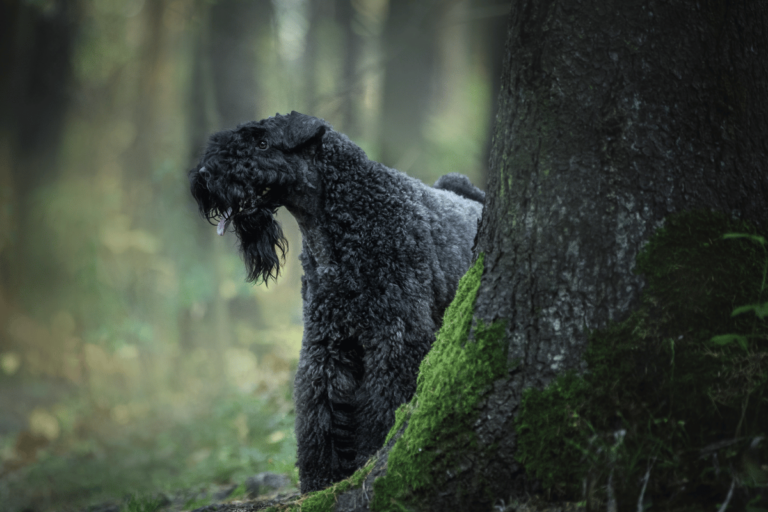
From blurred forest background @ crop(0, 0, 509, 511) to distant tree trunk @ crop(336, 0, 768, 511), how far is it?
22.3 ft

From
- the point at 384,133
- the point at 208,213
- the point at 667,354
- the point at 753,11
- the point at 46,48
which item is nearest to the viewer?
the point at 667,354

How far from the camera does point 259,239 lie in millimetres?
4004

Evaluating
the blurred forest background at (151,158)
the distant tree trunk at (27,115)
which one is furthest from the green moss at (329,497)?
the distant tree trunk at (27,115)

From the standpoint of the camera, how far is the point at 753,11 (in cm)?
227

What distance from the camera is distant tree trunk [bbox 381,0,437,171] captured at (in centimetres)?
916

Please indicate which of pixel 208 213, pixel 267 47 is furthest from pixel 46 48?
pixel 208 213

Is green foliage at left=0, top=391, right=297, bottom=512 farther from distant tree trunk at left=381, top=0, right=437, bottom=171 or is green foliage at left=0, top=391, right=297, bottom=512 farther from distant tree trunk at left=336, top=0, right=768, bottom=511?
distant tree trunk at left=381, top=0, right=437, bottom=171

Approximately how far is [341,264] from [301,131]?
1041 millimetres

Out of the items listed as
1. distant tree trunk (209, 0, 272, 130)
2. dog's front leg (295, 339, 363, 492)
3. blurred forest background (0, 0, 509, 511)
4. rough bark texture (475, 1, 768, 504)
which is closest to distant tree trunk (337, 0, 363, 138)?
blurred forest background (0, 0, 509, 511)

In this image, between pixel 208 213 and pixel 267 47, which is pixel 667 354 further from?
pixel 267 47

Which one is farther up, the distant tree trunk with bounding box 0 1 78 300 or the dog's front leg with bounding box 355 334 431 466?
the distant tree trunk with bounding box 0 1 78 300

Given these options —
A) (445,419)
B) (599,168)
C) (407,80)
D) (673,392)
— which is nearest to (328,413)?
(445,419)

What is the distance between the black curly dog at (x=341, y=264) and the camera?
11.6 feet

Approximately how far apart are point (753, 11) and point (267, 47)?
10243 millimetres
